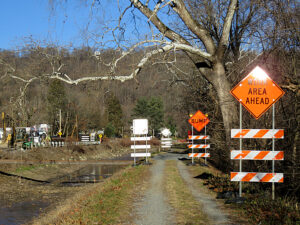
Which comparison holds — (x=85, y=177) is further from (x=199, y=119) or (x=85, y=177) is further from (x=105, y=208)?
(x=105, y=208)

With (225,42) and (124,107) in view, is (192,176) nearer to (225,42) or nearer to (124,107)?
(225,42)

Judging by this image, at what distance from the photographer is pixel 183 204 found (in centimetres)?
911

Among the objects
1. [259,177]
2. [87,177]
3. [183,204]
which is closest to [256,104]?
[259,177]

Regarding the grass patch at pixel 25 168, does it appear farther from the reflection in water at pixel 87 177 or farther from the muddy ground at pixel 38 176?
the reflection in water at pixel 87 177

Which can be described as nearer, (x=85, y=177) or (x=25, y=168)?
(x=85, y=177)

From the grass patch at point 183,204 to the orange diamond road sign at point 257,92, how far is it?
2.81 meters

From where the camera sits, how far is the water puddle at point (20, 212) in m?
11.7

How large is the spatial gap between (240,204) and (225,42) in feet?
21.3

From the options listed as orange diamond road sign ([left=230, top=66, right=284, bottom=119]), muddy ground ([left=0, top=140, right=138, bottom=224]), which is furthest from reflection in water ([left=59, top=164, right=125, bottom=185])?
orange diamond road sign ([left=230, top=66, right=284, bottom=119])

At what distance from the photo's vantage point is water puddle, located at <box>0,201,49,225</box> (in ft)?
38.3

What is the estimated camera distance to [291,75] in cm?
1049

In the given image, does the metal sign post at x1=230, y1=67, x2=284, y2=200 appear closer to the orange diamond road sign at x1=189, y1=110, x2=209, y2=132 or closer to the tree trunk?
the tree trunk

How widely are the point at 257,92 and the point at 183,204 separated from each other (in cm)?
342

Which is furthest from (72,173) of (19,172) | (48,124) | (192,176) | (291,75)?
(48,124)
